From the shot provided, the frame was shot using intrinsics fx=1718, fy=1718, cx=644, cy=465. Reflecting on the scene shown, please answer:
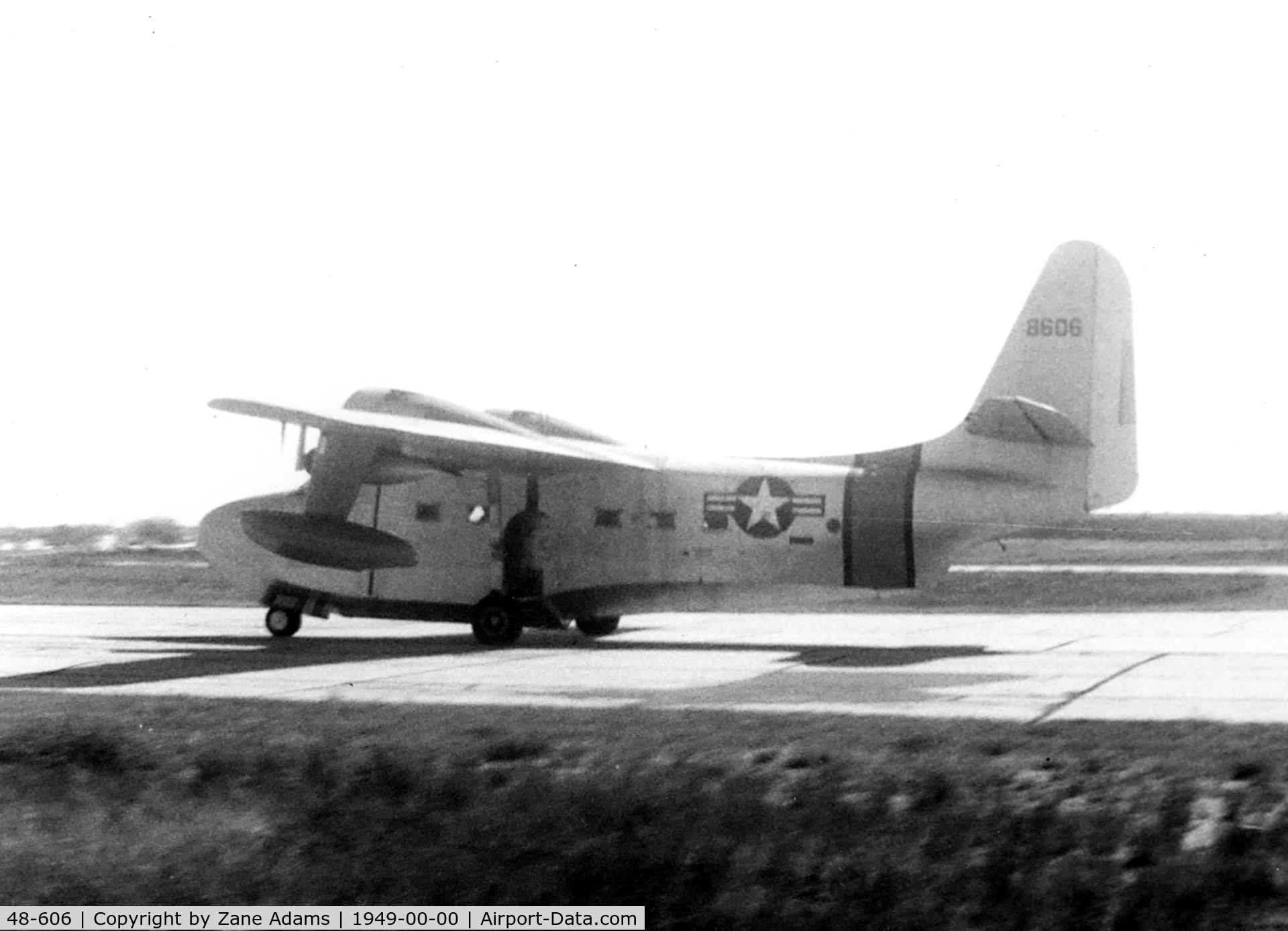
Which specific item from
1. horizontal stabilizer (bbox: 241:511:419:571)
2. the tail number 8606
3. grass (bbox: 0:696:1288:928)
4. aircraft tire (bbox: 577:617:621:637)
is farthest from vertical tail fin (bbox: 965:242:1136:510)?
grass (bbox: 0:696:1288:928)

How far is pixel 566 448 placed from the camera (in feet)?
86.2

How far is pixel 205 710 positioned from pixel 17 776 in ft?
9.14

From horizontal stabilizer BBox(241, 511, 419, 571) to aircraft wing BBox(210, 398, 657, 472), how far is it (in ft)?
4.65

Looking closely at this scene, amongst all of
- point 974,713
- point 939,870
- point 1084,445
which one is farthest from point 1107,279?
point 939,870

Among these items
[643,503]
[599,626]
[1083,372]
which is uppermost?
[1083,372]

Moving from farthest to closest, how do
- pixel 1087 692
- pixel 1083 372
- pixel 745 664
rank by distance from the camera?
pixel 1083 372 → pixel 745 664 → pixel 1087 692


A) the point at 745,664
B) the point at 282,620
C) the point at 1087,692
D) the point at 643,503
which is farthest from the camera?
the point at 282,620

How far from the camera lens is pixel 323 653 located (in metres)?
24.8

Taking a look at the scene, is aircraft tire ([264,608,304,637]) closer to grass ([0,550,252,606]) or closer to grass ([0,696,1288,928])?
grass ([0,550,252,606])

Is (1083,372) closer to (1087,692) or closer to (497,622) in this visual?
(1087,692)

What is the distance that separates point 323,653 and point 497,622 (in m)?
2.97

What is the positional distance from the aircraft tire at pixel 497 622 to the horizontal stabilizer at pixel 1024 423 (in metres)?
7.62
